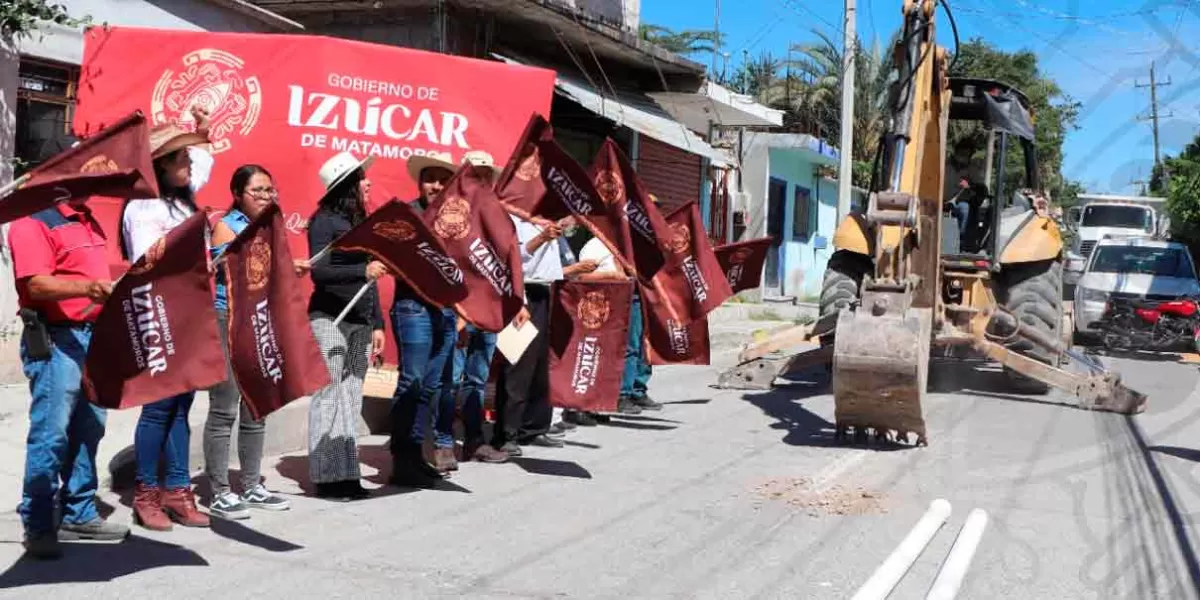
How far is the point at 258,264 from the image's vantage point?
5.32 m

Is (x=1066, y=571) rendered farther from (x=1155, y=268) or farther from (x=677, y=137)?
(x=1155, y=268)

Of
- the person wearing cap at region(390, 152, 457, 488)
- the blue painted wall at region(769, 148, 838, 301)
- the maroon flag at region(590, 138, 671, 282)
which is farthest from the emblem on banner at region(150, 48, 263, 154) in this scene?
the blue painted wall at region(769, 148, 838, 301)

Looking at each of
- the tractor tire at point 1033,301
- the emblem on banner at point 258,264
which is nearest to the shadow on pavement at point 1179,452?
the tractor tire at point 1033,301

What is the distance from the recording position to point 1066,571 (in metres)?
5.46

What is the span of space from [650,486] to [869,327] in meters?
2.01

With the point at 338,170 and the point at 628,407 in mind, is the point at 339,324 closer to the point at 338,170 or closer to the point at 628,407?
the point at 338,170

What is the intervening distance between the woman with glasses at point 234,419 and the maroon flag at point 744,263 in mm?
4873

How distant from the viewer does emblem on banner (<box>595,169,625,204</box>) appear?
8.02m

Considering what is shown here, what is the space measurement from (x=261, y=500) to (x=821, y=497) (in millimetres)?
3116

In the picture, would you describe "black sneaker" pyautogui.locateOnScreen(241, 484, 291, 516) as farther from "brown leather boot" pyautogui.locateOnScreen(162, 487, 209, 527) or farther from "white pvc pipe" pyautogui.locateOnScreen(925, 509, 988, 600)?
"white pvc pipe" pyautogui.locateOnScreen(925, 509, 988, 600)

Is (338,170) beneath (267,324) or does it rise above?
above

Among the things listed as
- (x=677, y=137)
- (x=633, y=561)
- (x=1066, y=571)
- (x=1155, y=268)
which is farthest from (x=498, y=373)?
(x=1155, y=268)

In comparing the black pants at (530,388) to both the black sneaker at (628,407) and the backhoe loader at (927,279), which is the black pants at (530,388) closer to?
the black sneaker at (628,407)

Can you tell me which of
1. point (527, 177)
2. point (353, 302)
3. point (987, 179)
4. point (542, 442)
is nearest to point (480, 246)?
point (527, 177)
